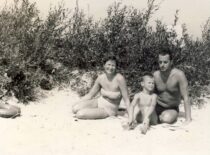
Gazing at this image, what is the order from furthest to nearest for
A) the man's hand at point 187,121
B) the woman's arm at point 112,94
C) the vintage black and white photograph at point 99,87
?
the woman's arm at point 112,94, the man's hand at point 187,121, the vintage black and white photograph at point 99,87

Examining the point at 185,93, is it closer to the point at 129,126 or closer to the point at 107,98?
the point at 129,126

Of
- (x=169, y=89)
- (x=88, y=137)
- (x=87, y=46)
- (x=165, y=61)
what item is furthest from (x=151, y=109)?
(x=87, y=46)

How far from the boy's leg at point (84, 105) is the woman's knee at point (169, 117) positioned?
0.99 m

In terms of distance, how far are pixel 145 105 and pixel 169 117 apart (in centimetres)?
43

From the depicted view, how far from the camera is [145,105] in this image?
6.72 m

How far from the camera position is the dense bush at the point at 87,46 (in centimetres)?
799

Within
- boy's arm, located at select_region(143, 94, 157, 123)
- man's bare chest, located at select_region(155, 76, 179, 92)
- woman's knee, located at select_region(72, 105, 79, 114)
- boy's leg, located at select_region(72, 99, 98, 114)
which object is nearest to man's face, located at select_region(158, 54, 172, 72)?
man's bare chest, located at select_region(155, 76, 179, 92)

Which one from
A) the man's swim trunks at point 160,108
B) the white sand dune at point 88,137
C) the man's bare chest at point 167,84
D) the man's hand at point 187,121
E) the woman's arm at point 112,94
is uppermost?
the man's bare chest at point 167,84

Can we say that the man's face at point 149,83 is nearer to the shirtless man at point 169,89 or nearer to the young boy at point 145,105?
the young boy at point 145,105

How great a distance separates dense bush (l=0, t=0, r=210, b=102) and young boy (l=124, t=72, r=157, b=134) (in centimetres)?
122

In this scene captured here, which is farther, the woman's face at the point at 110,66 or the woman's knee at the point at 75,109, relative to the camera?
the woman's knee at the point at 75,109

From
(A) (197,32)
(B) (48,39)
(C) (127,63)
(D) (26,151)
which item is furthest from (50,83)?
(A) (197,32)

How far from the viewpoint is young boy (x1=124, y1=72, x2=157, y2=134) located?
6.62 m

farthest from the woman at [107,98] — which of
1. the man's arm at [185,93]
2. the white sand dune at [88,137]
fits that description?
the man's arm at [185,93]
